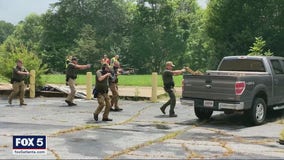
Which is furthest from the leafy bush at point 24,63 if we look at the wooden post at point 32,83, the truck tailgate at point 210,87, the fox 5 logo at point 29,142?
the fox 5 logo at point 29,142

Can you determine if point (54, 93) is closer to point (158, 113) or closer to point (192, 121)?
point (158, 113)

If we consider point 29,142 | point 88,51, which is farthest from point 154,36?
point 29,142

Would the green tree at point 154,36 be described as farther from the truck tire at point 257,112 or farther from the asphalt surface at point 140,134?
the truck tire at point 257,112

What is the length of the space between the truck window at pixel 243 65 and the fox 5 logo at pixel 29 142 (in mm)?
7276

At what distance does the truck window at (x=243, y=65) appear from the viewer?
13.3 m

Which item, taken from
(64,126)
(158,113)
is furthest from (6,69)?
(64,126)

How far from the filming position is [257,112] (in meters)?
12.4

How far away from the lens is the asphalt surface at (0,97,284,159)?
8320 mm

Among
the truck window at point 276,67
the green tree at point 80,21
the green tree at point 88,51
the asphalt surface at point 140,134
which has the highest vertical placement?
the green tree at point 80,21

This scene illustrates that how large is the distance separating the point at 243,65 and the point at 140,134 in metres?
4.60

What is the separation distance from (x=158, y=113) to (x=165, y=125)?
Answer: 280cm

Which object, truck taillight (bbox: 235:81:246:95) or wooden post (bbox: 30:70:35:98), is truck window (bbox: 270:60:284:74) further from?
wooden post (bbox: 30:70:35:98)

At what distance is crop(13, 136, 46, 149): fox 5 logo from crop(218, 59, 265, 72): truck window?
23.9ft

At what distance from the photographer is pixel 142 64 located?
3083 inches
